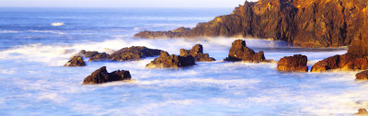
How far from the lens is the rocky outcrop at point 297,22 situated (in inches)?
1367

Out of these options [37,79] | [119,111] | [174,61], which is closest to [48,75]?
[37,79]

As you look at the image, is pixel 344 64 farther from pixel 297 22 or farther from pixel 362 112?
pixel 297 22

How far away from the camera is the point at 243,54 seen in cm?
2592

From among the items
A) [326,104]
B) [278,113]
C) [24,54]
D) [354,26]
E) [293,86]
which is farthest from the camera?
[354,26]

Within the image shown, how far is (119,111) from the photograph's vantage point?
15.1m

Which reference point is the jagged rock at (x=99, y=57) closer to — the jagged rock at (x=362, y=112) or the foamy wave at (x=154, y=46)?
the foamy wave at (x=154, y=46)

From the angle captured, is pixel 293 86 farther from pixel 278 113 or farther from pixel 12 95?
pixel 12 95

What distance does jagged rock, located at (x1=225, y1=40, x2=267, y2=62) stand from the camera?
83.8 feet

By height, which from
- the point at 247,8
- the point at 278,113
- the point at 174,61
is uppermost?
the point at 247,8

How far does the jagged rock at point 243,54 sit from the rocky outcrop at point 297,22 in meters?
9.59

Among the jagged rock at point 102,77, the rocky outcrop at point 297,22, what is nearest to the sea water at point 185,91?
the jagged rock at point 102,77

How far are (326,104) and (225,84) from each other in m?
4.91

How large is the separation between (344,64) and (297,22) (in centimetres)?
1617

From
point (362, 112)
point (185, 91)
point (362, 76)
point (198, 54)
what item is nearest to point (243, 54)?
point (198, 54)
